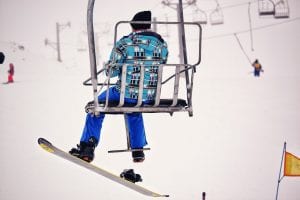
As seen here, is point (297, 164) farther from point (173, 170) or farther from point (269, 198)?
point (173, 170)

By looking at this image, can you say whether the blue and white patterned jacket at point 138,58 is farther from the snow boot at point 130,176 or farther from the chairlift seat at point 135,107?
the snow boot at point 130,176

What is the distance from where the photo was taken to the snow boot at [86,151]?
10.7 ft

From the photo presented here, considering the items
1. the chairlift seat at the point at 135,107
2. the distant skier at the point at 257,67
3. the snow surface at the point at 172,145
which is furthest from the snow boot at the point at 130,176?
the distant skier at the point at 257,67

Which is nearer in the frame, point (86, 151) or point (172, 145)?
point (86, 151)

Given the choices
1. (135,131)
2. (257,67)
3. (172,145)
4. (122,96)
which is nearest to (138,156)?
(135,131)

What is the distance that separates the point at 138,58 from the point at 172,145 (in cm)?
496

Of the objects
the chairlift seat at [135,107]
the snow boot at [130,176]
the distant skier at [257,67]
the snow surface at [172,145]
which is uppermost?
the distant skier at [257,67]

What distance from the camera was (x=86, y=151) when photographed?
3.28 metres

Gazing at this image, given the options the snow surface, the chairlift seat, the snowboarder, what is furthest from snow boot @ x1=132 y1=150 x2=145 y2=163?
the snow surface

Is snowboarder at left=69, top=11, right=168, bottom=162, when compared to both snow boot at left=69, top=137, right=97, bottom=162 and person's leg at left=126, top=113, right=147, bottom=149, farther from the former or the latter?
person's leg at left=126, top=113, right=147, bottom=149

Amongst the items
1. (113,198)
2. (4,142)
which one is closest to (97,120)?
(113,198)

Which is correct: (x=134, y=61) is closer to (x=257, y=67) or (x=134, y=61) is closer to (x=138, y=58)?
(x=138, y=58)

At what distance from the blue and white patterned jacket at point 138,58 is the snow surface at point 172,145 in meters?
2.96

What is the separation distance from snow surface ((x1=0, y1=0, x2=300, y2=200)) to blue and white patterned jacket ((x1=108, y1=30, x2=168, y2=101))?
296 centimetres
